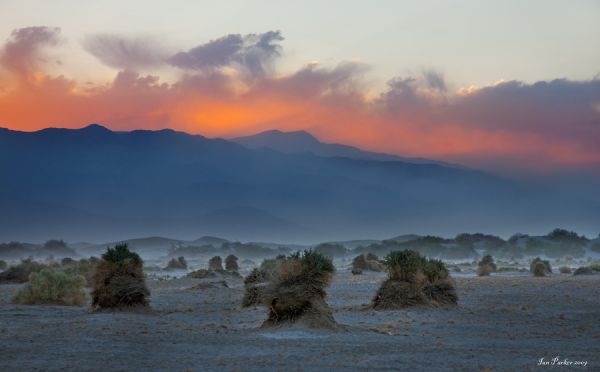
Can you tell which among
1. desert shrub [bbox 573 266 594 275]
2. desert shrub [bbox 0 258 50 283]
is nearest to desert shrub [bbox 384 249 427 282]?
desert shrub [bbox 0 258 50 283]

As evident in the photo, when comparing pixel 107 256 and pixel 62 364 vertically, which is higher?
pixel 107 256

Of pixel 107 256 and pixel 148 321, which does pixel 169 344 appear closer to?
pixel 148 321

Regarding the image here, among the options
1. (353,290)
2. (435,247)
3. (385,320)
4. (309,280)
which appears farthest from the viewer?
(435,247)

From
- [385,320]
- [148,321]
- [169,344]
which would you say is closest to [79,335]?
[169,344]

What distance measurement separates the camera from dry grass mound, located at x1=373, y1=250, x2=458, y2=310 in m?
26.2

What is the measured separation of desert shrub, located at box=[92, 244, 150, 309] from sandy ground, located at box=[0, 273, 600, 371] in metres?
0.77

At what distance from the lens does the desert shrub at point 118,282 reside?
2577cm

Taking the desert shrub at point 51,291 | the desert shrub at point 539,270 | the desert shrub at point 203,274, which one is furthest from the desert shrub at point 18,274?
the desert shrub at point 539,270

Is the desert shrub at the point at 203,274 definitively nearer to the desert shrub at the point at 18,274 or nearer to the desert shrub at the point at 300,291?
the desert shrub at the point at 18,274

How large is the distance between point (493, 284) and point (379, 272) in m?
18.0

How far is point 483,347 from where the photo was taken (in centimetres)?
1753

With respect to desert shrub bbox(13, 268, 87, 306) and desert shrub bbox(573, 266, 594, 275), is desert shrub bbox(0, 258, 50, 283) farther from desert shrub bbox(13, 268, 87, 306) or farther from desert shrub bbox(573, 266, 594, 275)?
desert shrub bbox(573, 266, 594, 275)

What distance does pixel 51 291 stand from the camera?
29.9 m

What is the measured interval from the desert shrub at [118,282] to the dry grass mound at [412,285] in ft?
27.5
